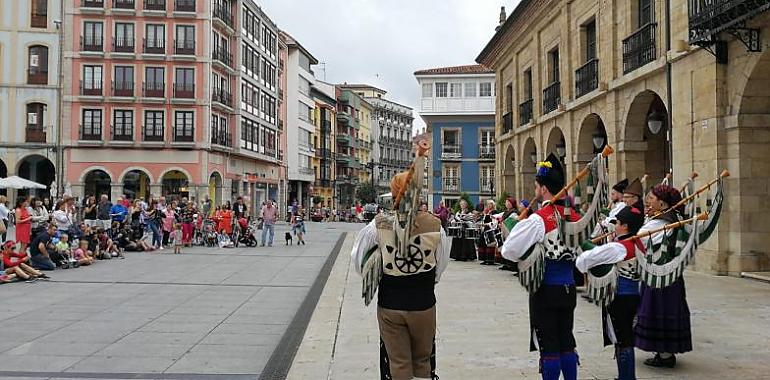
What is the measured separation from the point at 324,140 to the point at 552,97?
56035 mm

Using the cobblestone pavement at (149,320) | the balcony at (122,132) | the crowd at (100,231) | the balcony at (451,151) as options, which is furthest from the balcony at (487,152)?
the cobblestone pavement at (149,320)

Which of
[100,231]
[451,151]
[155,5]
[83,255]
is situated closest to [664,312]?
[83,255]

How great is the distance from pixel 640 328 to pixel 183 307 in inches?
257

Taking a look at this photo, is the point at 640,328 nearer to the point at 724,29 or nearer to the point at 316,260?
the point at 724,29

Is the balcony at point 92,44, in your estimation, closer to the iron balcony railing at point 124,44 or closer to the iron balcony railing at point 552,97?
the iron balcony railing at point 124,44

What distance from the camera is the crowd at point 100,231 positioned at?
13211 millimetres

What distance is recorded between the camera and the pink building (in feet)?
140

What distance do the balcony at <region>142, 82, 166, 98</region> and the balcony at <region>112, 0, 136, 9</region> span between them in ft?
17.6

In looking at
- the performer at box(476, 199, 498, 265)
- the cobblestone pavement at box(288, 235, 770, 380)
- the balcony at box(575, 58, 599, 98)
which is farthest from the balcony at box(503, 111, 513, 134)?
the cobblestone pavement at box(288, 235, 770, 380)

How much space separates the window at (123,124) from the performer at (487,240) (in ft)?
111

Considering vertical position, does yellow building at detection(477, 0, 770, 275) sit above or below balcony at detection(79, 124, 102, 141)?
below

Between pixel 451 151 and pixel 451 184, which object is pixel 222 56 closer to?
pixel 451 151

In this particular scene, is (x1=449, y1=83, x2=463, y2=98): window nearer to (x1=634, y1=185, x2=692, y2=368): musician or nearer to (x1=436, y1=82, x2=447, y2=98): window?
(x1=436, y1=82, x2=447, y2=98): window

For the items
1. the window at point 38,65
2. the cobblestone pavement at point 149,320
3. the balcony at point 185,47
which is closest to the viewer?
the cobblestone pavement at point 149,320
